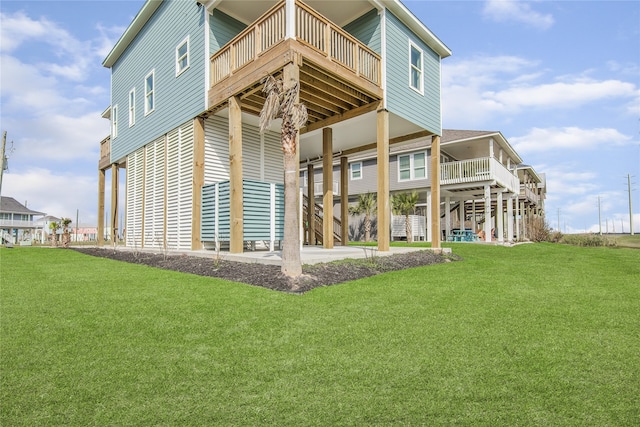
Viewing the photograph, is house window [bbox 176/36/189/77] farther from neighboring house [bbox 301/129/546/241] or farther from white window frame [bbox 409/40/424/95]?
neighboring house [bbox 301/129/546/241]

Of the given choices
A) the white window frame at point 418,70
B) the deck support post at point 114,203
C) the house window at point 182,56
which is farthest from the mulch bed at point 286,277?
the deck support post at point 114,203

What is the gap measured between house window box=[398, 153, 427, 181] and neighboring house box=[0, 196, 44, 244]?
52.8 metres

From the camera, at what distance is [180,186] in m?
11.1

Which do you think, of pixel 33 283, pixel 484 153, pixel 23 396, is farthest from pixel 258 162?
pixel 484 153

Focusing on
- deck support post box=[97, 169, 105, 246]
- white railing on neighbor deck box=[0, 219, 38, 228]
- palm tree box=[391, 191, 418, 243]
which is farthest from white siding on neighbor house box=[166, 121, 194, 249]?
white railing on neighbor deck box=[0, 219, 38, 228]

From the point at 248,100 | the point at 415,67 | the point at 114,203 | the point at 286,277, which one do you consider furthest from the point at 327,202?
the point at 114,203

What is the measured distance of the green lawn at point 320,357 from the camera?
7.22ft

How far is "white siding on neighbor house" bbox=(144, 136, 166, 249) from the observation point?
481 inches

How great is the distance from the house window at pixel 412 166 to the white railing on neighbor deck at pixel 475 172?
142cm

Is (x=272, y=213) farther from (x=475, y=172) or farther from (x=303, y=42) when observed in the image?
(x=475, y=172)

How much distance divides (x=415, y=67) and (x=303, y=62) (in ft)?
17.0

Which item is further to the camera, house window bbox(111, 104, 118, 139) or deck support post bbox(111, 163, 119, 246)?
house window bbox(111, 104, 118, 139)

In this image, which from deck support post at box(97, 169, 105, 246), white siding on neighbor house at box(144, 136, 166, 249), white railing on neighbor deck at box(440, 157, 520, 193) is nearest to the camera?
white siding on neighbor house at box(144, 136, 166, 249)

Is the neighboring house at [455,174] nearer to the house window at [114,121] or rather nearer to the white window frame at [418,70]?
the white window frame at [418,70]
